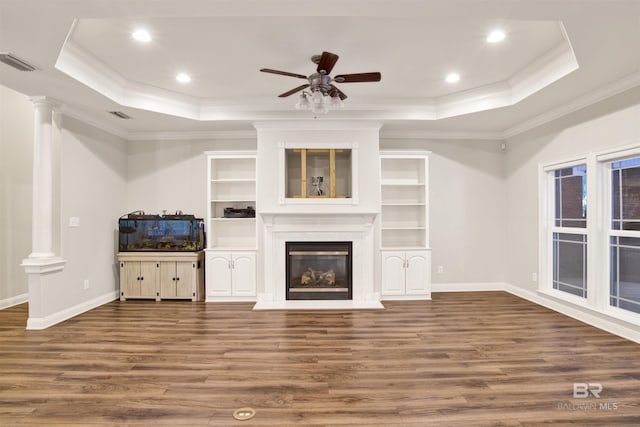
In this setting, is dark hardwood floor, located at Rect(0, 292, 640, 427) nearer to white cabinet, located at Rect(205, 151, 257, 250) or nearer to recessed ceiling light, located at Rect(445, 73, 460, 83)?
white cabinet, located at Rect(205, 151, 257, 250)

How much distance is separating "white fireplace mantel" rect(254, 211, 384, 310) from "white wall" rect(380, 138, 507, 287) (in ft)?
4.46

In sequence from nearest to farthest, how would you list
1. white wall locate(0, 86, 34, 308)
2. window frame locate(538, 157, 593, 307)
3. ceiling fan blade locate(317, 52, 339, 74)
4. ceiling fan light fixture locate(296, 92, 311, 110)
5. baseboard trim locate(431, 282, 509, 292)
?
ceiling fan blade locate(317, 52, 339, 74)
ceiling fan light fixture locate(296, 92, 311, 110)
window frame locate(538, 157, 593, 307)
white wall locate(0, 86, 34, 308)
baseboard trim locate(431, 282, 509, 292)

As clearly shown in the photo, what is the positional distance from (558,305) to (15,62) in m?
6.48

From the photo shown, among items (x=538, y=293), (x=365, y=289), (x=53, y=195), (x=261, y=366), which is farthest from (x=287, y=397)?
(x=538, y=293)

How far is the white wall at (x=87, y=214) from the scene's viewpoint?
14.3 ft

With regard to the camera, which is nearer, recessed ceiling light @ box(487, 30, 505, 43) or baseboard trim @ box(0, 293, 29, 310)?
recessed ceiling light @ box(487, 30, 505, 43)

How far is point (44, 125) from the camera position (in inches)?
162

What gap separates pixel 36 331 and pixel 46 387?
5.58 ft

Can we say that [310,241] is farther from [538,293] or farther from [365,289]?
[538,293]

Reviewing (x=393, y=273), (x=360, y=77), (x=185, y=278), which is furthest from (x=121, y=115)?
→ (x=393, y=273)

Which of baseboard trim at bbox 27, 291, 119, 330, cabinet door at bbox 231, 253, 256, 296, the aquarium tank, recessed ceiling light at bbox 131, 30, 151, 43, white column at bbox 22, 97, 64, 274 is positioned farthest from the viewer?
the aquarium tank

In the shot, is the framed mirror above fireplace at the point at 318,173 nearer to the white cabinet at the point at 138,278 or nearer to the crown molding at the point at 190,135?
the crown molding at the point at 190,135

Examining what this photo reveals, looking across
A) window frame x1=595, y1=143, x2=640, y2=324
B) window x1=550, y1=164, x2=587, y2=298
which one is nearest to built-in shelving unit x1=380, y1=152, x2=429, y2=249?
window x1=550, y1=164, x2=587, y2=298

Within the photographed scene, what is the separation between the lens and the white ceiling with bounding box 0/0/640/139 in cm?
235
